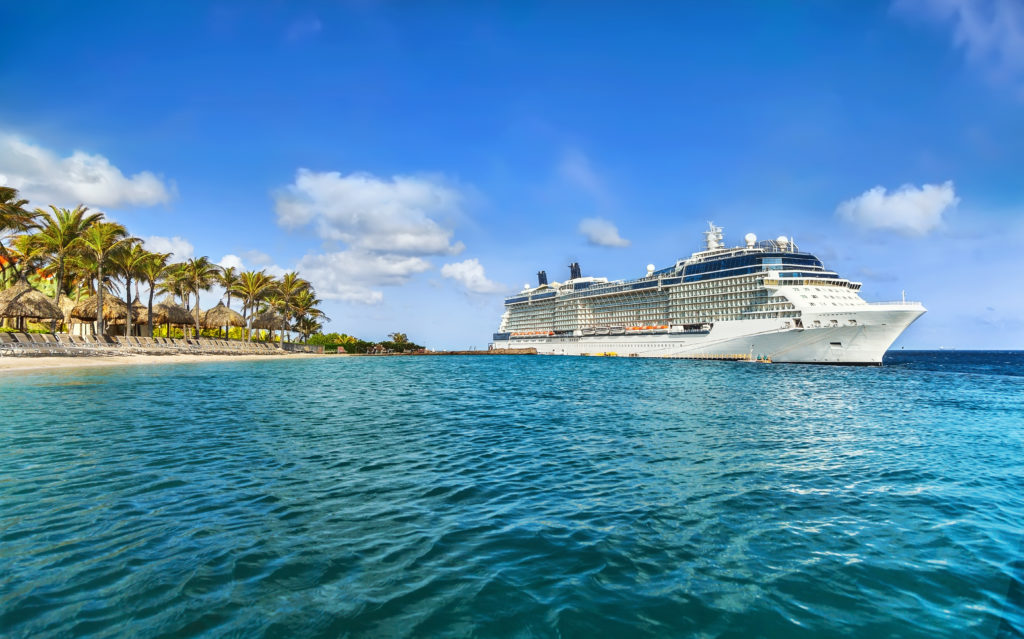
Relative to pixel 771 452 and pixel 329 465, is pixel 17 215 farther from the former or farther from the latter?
pixel 771 452

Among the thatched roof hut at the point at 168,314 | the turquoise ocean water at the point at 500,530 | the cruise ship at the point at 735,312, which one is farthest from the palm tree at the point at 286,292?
the turquoise ocean water at the point at 500,530

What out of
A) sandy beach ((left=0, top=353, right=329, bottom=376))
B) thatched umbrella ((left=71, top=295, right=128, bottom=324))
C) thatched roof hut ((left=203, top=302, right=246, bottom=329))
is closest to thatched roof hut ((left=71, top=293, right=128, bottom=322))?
thatched umbrella ((left=71, top=295, right=128, bottom=324))

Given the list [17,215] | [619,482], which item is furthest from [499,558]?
[17,215]

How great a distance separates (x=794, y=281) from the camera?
64375 millimetres

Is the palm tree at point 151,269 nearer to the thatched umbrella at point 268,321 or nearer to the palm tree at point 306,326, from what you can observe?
the thatched umbrella at point 268,321

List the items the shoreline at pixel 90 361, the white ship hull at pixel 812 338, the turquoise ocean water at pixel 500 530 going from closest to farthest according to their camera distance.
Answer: the turquoise ocean water at pixel 500 530
the shoreline at pixel 90 361
the white ship hull at pixel 812 338

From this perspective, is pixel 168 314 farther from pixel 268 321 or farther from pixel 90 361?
pixel 90 361

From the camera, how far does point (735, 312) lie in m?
71.4

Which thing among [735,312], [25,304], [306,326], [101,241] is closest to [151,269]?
[101,241]

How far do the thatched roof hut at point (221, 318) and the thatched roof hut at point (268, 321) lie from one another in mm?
3439

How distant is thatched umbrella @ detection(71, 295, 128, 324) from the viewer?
188ft

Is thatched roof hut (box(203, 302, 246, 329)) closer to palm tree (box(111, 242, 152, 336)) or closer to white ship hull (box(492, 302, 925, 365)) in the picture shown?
palm tree (box(111, 242, 152, 336))

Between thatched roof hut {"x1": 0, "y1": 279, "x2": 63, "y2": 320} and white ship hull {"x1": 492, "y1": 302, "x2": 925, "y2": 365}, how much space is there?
77087 mm

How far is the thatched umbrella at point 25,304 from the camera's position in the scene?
136 feet
